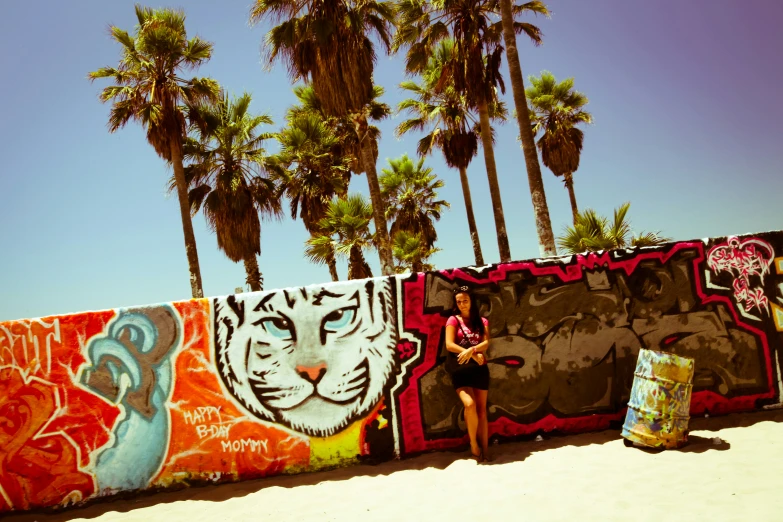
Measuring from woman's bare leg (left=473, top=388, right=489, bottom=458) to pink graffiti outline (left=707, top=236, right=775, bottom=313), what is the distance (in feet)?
9.33

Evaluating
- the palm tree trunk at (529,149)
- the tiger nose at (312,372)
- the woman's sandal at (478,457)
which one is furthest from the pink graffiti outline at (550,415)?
the palm tree trunk at (529,149)

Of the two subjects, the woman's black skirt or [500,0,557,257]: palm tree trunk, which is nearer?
the woman's black skirt

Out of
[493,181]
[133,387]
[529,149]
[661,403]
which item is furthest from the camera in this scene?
[493,181]

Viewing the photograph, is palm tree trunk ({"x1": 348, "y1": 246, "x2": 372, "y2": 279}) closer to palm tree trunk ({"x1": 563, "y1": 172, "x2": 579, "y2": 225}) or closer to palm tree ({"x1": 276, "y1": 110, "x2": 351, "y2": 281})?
palm tree ({"x1": 276, "y1": 110, "x2": 351, "y2": 281})

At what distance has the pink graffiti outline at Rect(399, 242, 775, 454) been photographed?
15.1 feet

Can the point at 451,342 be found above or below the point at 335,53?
below

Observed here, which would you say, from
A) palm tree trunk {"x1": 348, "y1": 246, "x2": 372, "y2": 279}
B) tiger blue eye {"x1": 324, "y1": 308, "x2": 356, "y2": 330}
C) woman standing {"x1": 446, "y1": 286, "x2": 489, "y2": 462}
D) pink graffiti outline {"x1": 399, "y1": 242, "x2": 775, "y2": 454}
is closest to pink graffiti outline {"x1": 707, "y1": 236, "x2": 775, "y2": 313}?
pink graffiti outline {"x1": 399, "y1": 242, "x2": 775, "y2": 454}

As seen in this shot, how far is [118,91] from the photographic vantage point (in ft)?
46.7

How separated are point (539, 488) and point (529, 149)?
7.41 m

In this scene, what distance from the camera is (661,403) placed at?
13.6 ft

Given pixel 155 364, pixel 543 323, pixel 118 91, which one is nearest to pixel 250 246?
pixel 118 91

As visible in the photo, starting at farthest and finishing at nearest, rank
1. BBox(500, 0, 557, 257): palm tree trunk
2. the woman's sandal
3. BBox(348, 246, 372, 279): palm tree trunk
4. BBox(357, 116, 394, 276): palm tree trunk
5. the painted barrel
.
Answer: BBox(348, 246, 372, 279): palm tree trunk, BBox(357, 116, 394, 276): palm tree trunk, BBox(500, 0, 557, 257): palm tree trunk, the woman's sandal, the painted barrel

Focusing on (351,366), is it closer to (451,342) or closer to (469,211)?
(451,342)

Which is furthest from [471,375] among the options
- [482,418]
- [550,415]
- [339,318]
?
[339,318]
